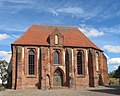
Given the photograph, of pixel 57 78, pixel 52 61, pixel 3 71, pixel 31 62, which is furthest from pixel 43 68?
pixel 3 71

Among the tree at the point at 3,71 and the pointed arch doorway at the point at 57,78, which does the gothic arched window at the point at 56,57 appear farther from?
the tree at the point at 3,71

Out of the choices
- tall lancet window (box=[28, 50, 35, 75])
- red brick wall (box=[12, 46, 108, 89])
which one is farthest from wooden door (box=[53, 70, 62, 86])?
tall lancet window (box=[28, 50, 35, 75])

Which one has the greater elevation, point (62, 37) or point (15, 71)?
point (62, 37)

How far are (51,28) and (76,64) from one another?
9.80 m

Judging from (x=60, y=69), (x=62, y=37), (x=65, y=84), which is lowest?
(x=65, y=84)

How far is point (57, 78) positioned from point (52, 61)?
11.4 ft

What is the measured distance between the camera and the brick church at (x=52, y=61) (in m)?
43.8

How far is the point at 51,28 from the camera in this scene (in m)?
50.4

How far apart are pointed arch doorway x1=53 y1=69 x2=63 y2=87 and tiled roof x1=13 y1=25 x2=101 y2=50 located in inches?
230

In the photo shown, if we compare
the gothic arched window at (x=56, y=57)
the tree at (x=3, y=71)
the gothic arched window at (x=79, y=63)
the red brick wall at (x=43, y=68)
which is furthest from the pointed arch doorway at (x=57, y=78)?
the tree at (x=3, y=71)

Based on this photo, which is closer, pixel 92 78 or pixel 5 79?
pixel 92 78

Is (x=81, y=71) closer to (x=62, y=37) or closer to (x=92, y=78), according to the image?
(x=92, y=78)

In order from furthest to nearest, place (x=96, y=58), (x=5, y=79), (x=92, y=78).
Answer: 1. (x=5, y=79)
2. (x=96, y=58)
3. (x=92, y=78)

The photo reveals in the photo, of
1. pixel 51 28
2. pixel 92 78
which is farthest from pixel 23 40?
pixel 92 78
